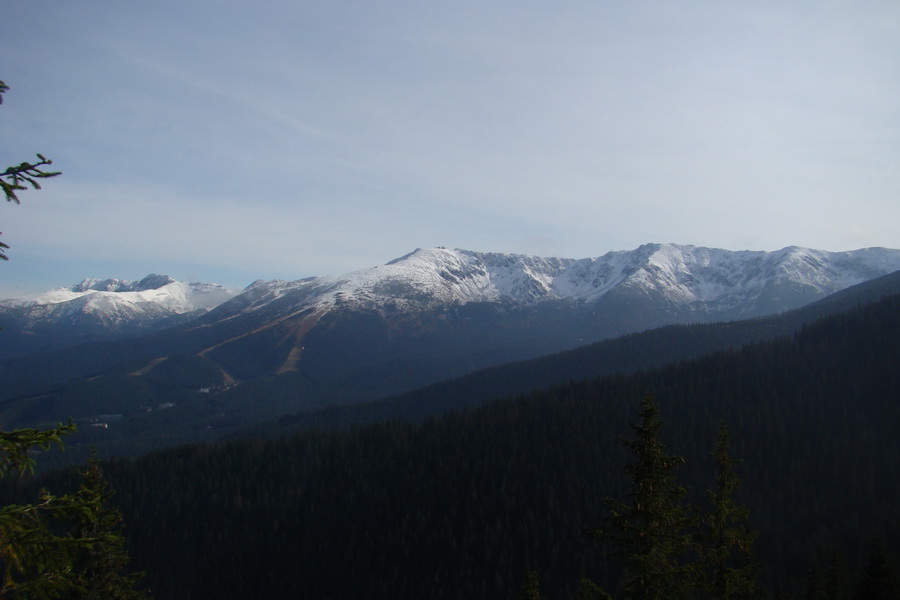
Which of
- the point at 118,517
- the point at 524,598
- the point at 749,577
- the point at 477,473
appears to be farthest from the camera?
the point at 477,473

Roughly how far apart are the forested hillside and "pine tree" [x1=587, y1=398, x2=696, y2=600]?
83929 mm

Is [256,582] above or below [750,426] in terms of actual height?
below

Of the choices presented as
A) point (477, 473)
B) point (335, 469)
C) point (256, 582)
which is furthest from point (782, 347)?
point (256, 582)

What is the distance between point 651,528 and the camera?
17.8m

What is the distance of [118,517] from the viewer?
25.2 metres

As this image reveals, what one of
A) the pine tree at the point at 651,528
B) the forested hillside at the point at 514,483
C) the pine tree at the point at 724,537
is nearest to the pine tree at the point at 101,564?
the pine tree at the point at 651,528

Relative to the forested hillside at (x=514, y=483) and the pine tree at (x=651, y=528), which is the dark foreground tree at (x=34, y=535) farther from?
the forested hillside at (x=514, y=483)

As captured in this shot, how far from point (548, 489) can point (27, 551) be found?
126 meters

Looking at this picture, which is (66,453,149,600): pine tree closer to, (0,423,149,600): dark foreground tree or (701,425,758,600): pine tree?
(0,423,149,600): dark foreground tree

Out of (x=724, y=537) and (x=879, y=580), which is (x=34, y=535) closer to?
(x=724, y=537)

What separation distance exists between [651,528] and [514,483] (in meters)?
118

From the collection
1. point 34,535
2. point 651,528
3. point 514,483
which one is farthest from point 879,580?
point 514,483

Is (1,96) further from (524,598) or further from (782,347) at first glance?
(782,347)

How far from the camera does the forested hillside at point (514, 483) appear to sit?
4207 inches
